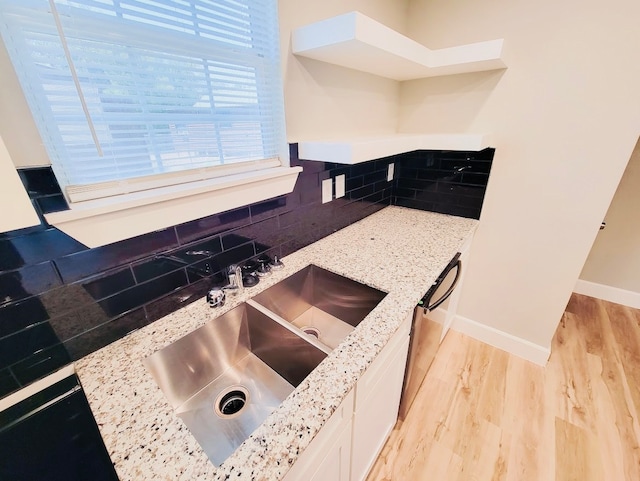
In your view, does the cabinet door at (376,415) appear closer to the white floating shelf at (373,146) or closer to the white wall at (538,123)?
the white floating shelf at (373,146)

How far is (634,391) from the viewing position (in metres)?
1.65

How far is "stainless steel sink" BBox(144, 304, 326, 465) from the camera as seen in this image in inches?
33.3

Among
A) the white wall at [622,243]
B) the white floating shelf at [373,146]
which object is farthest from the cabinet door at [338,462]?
the white wall at [622,243]

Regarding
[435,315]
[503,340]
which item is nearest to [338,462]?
[435,315]

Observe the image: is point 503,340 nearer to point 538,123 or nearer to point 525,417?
point 525,417

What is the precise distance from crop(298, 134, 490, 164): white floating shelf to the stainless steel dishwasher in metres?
0.63

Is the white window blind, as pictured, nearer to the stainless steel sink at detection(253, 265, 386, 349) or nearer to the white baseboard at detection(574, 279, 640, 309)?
the stainless steel sink at detection(253, 265, 386, 349)

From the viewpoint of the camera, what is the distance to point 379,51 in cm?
109

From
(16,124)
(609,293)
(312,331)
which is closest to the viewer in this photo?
(16,124)

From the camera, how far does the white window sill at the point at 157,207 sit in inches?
26.5

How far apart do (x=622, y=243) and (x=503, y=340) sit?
1544 mm

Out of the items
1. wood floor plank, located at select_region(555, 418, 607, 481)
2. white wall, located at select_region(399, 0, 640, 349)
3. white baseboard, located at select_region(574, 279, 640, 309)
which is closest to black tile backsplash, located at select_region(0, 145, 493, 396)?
white wall, located at select_region(399, 0, 640, 349)

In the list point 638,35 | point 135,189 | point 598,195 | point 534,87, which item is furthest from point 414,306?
point 638,35

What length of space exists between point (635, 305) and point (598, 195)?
6.16 feet
